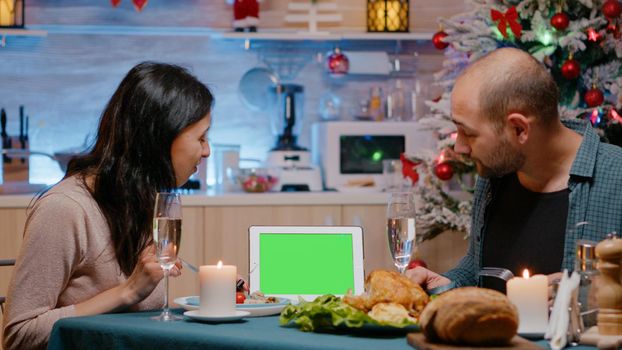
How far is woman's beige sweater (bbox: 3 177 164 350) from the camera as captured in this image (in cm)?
209

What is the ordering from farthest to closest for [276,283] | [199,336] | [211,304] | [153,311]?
1. [276,283]
2. [153,311]
3. [211,304]
4. [199,336]

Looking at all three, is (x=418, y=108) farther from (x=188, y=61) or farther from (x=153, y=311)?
(x=153, y=311)

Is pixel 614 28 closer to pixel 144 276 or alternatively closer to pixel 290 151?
pixel 290 151

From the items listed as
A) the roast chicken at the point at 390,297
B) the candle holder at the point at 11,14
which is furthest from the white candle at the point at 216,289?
the candle holder at the point at 11,14

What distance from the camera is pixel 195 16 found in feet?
18.0

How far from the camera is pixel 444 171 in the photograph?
14.1ft

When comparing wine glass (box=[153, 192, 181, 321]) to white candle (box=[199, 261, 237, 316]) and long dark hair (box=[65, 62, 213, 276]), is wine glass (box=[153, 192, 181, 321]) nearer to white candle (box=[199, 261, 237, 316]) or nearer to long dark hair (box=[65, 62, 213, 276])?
white candle (box=[199, 261, 237, 316])

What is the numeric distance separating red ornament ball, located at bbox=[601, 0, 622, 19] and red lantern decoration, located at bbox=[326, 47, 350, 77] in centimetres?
169

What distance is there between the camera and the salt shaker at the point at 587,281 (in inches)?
66.1

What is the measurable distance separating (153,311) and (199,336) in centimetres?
43

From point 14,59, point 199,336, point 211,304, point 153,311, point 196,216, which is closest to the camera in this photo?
point 199,336

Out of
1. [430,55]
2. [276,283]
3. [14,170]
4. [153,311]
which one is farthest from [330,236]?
[430,55]

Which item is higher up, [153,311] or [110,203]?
[110,203]

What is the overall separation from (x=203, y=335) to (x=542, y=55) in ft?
9.21
